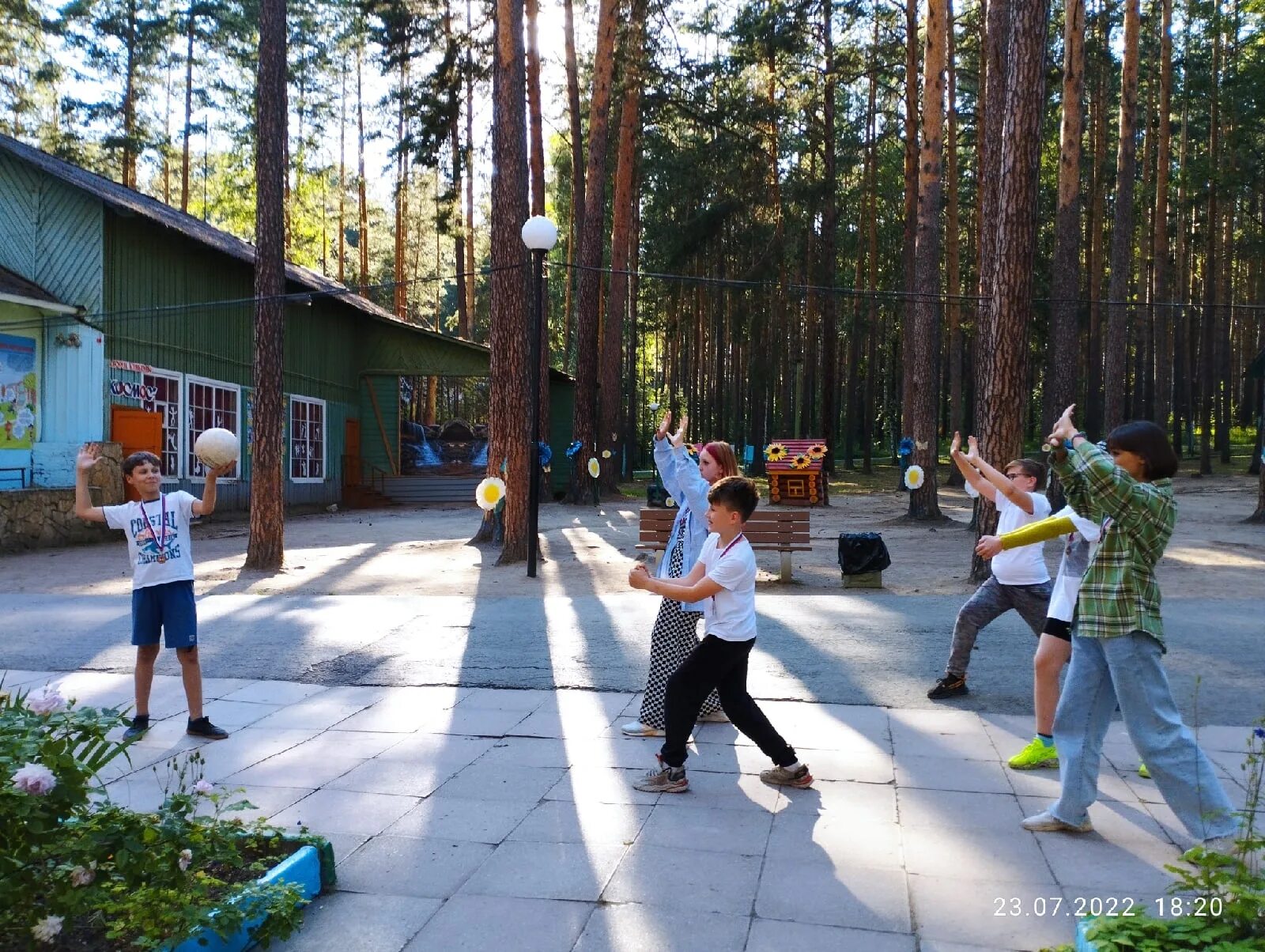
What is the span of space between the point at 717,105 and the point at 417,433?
13.7 m

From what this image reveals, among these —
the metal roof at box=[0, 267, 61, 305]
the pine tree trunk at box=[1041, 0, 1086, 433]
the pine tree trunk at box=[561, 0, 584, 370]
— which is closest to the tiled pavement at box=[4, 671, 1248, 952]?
the metal roof at box=[0, 267, 61, 305]

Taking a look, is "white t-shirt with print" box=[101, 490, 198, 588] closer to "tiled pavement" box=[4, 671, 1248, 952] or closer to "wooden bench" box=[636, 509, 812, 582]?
"tiled pavement" box=[4, 671, 1248, 952]

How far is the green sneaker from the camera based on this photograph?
5.21m

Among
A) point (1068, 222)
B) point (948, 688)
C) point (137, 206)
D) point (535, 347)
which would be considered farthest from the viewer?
point (137, 206)

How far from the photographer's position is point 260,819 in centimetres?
385

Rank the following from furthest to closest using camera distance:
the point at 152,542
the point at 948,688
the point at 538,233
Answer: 1. the point at 538,233
2. the point at 948,688
3. the point at 152,542

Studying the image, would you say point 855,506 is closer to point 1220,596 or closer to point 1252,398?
point 1220,596

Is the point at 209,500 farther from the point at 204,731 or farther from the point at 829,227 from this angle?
the point at 829,227

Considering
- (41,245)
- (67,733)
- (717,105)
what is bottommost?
(67,733)

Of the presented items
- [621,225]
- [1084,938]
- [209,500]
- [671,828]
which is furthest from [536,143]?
[1084,938]

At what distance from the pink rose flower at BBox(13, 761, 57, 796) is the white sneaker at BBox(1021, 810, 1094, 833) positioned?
11.9 feet

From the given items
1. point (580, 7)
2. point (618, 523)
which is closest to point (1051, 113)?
point (580, 7)

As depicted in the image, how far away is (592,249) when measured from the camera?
83.4 feet

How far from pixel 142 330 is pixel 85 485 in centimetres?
1723
